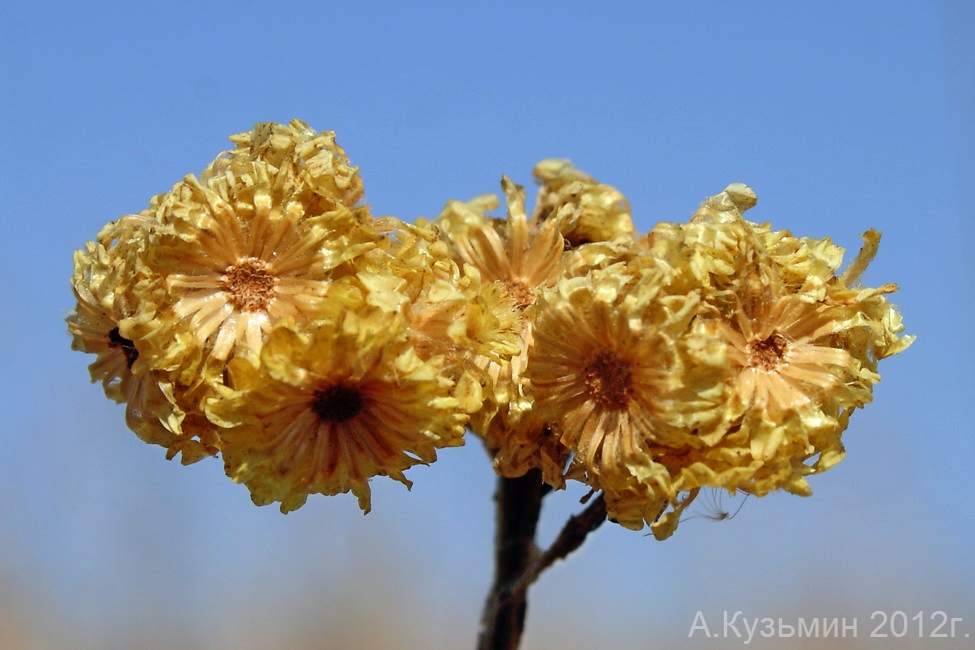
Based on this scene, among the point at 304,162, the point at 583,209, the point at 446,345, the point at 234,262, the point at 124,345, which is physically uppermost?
the point at 583,209

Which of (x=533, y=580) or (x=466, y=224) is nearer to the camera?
(x=466, y=224)

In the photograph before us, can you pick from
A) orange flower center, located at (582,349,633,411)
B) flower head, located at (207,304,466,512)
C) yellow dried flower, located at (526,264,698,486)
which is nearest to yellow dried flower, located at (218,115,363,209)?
flower head, located at (207,304,466,512)

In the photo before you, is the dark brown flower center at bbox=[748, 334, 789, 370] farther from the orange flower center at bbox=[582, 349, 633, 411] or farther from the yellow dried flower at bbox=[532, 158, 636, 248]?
the yellow dried flower at bbox=[532, 158, 636, 248]

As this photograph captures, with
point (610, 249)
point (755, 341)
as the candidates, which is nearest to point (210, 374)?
A: point (610, 249)

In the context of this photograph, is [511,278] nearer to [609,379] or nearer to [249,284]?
[609,379]

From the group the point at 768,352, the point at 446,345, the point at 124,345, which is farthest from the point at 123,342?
the point at 768,352

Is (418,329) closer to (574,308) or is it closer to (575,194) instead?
(574,308)
